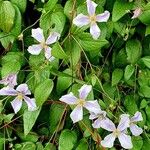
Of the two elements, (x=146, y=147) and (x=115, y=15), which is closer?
(x=115, y=15)

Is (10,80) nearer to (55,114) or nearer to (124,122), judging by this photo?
(55,114)

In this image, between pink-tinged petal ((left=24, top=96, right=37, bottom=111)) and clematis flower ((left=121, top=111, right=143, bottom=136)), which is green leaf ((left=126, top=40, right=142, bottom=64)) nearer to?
clematis flower ((left=121, top=111, right=143, bottom=136))

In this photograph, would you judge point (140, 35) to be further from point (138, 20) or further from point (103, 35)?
point (103, 35)

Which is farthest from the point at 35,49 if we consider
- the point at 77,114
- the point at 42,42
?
the point at 77,114

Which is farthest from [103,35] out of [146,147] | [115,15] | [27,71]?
[146,147]

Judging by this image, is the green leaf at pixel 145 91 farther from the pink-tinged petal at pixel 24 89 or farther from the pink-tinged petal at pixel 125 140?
the pink-tinged petal at pixel 24 89

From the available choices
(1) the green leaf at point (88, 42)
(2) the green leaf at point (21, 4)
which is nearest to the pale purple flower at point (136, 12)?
(1) the green leaf at point (88, 42)
